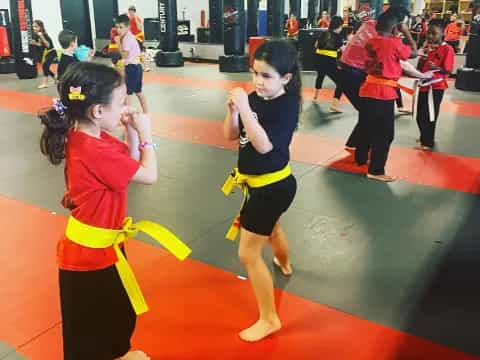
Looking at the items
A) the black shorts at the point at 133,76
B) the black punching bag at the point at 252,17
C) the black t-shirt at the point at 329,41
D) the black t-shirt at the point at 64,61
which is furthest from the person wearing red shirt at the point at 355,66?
the black punching bag at the point at 252,17

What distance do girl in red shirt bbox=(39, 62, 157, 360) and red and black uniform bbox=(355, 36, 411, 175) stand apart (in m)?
3.37

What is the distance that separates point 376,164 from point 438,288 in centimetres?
213

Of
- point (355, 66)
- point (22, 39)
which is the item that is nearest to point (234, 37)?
point (22, 39)

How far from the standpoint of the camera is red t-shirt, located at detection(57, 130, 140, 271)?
1.84 m

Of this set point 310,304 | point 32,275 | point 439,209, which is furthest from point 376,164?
point 32,275

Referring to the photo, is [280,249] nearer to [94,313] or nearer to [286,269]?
[286,269]

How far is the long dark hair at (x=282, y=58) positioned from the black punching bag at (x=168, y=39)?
11929 millimetres

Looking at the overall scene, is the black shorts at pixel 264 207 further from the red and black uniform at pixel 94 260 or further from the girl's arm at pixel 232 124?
the red and black uniform at pixel 94 260

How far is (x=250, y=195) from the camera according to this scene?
2537mm

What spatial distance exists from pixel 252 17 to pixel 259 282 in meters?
16.3

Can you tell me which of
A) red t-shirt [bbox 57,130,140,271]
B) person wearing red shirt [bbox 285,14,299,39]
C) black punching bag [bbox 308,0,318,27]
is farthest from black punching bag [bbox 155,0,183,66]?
red t-shirt [bbox 57,130,140,271]

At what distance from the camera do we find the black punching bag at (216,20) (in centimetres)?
1608

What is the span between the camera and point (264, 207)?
2479 millimetres

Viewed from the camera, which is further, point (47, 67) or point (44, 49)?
point (44, 49)
